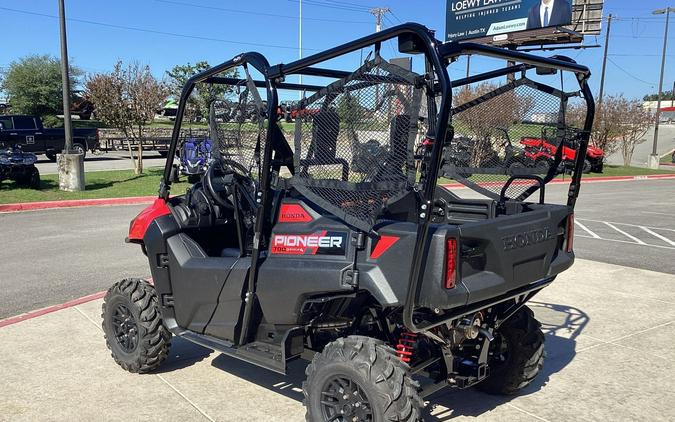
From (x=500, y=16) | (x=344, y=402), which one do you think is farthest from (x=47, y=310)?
(x=500, y=16)

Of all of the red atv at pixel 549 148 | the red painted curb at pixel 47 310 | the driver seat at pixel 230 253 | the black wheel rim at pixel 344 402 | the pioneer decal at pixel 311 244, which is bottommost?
the red painted curb at pixel 47 310

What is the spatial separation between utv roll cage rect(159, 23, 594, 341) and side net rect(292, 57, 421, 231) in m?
0.03

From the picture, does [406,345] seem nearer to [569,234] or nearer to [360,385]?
[360,385]

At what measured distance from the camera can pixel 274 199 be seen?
11.9 feet

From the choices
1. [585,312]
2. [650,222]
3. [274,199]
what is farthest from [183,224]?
[650,222]

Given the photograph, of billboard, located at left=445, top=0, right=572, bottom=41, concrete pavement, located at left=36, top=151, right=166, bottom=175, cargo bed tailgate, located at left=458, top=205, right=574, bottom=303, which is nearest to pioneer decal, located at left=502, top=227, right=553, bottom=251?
cargo bed tailgate, located at left=458, top=205, right=574, bottom=303

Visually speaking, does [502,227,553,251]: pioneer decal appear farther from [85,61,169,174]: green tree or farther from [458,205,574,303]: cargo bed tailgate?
[85,61,169,174]: green tree

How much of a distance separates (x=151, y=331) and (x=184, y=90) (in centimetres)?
170

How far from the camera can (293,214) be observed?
137 inches

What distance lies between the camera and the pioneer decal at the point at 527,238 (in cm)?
317

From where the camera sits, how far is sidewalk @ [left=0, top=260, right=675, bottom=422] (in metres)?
3.88

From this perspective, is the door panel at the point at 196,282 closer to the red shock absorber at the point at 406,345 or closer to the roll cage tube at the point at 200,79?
the roll cage tube at the point at 200,79

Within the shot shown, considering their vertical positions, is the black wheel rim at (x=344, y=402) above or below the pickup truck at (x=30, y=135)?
below

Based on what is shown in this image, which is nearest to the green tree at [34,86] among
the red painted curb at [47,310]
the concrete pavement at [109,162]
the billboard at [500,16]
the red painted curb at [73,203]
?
the concrete pavement at [109,162]
